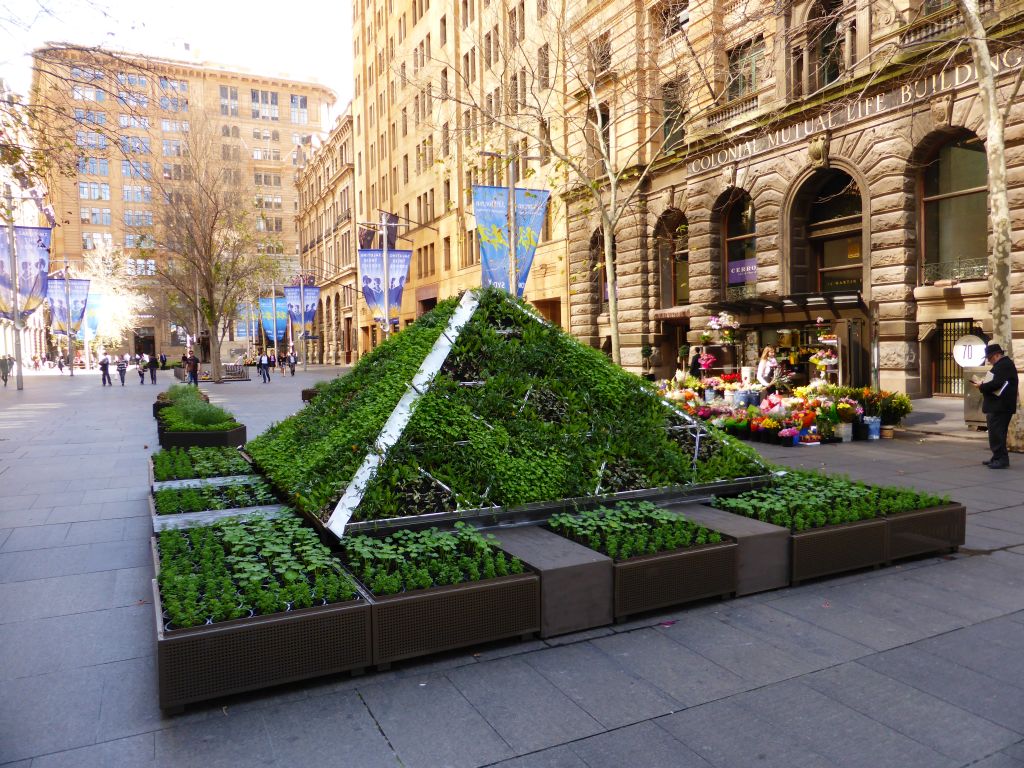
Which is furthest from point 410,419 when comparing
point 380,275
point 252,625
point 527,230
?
point 380,275

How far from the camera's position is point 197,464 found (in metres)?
9.62

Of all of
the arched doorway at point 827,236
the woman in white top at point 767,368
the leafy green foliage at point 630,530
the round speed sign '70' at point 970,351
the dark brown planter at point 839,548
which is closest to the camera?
the leafy green foliage at point 630,530

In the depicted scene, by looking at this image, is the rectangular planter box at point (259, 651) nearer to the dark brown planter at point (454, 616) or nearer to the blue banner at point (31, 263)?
the dark brown planter at point (454, 616)

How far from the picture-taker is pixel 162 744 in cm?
372

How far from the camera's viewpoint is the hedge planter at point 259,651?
3.95 metres

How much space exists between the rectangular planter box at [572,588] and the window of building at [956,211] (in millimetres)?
19173

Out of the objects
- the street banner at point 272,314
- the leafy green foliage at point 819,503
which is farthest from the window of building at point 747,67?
the street banner at point 272,314

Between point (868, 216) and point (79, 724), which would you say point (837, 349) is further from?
point (79, 724)

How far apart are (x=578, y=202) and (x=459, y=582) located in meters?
31.5

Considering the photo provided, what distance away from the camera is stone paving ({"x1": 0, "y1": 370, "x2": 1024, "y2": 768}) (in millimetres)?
3627

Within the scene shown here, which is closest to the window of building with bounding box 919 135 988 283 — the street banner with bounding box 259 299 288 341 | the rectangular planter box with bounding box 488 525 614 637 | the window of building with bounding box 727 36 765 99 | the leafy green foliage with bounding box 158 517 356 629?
the window of building with bounding box 727 36 765 99

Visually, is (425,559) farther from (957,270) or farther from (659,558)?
(957,270)

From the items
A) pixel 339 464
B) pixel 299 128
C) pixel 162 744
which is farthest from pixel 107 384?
pixel 299 128

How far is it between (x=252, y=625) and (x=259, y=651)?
15cm
